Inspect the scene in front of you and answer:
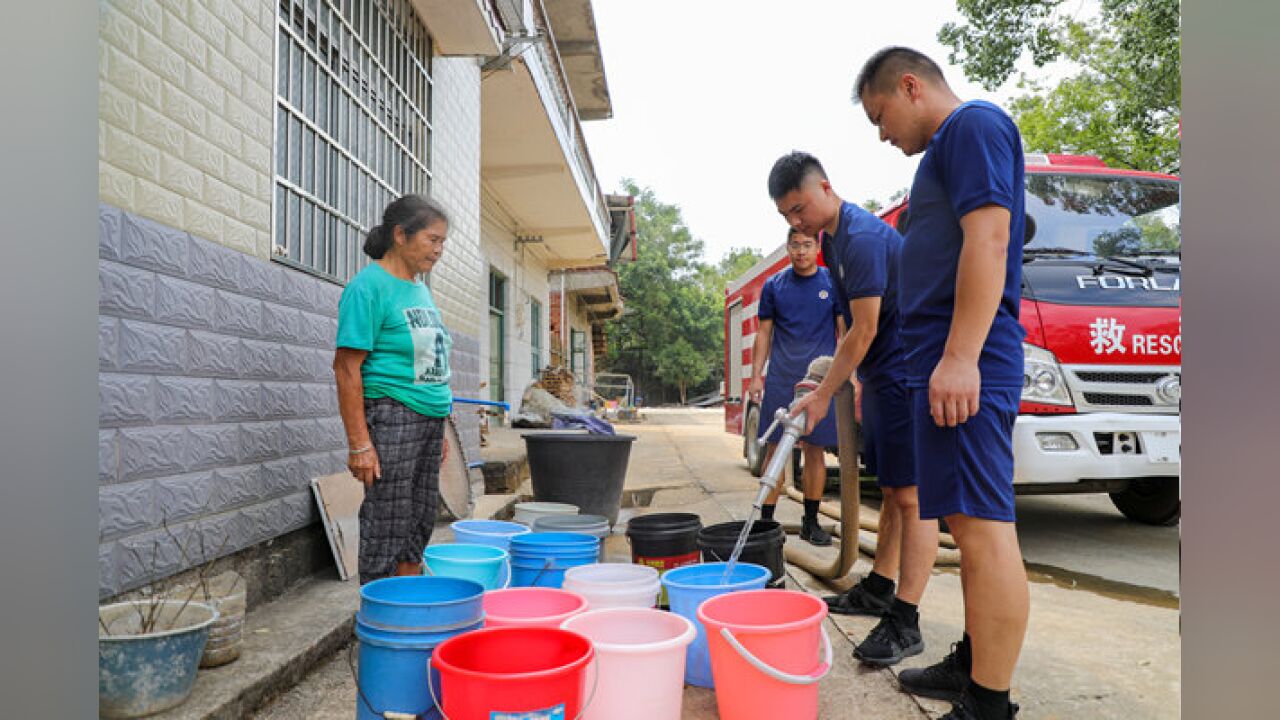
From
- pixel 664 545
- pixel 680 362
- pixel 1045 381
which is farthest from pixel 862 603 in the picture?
pixel 680 362

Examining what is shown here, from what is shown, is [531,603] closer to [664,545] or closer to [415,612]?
[415,612]

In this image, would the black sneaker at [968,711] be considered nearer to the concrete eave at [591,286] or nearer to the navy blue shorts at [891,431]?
the navy blue shorts at [891,431]

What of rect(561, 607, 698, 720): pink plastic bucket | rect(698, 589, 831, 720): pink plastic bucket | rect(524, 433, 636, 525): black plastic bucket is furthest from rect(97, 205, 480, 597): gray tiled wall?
rect(698, 589, 831, 720): pink plastic bucket

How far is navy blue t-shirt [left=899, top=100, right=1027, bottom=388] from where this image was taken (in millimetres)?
2023

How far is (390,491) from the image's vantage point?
3.02 m

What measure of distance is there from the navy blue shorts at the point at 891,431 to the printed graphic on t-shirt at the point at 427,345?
183cm

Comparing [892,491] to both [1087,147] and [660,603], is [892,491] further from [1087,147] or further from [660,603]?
[1087,147]

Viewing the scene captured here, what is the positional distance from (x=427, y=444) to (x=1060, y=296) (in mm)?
3582

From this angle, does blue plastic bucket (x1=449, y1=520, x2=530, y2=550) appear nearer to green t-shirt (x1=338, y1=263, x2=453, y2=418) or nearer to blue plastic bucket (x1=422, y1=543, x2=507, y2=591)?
blue plastic bucket (x1=422, y1=543, x2=507, y2=591)

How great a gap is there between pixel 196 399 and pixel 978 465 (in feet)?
8.68

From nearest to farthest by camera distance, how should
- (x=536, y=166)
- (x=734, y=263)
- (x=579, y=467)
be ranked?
1. (x=579, y=467)
2. (x=536, y=166)
3. (x=734, y=263)

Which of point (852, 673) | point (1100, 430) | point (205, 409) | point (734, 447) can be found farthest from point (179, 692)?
point (734, 447)

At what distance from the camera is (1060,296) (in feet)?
14.4

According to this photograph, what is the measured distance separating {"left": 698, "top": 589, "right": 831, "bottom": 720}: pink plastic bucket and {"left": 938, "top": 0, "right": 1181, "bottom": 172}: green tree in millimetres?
10805
